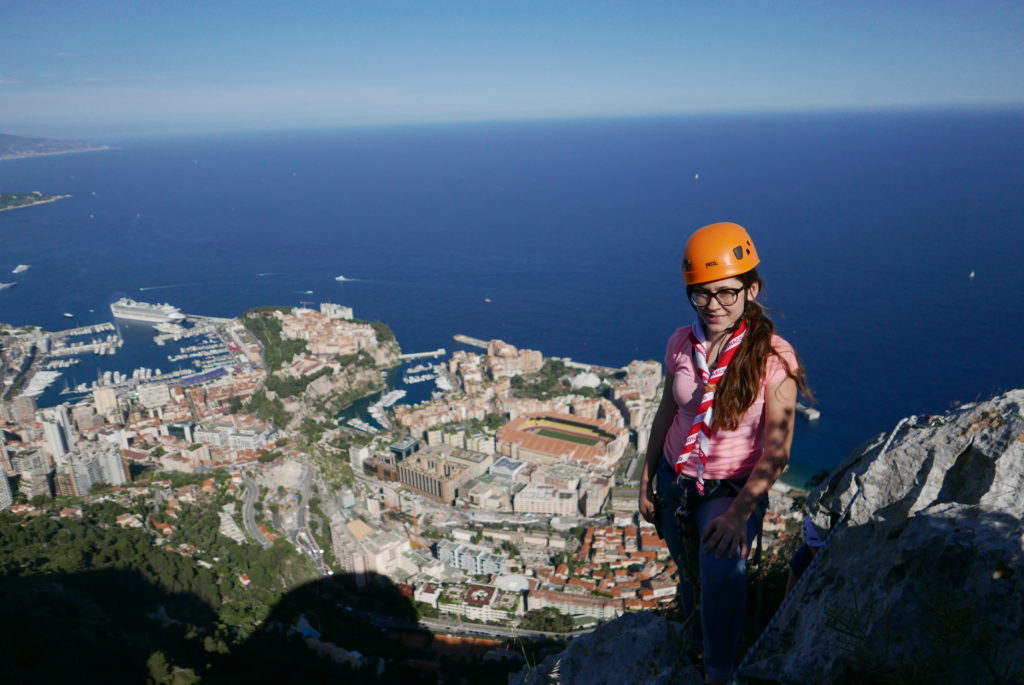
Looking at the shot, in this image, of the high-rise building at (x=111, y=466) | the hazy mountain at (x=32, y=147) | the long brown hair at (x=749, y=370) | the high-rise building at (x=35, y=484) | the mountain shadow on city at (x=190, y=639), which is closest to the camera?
the long brown hair at (x=749, y=370)

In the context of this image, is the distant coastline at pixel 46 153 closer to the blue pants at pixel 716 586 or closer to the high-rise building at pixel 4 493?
the high-rise building at pixel 4 493

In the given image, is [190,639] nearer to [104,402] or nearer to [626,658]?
[626,658]

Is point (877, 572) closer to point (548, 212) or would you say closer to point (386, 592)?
point (386, 592)

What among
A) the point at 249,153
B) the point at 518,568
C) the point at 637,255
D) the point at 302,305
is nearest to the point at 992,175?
the point at 637,255

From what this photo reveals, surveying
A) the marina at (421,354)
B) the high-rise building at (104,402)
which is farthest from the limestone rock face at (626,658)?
the marina at (421,354)

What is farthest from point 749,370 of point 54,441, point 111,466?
point 54,441
